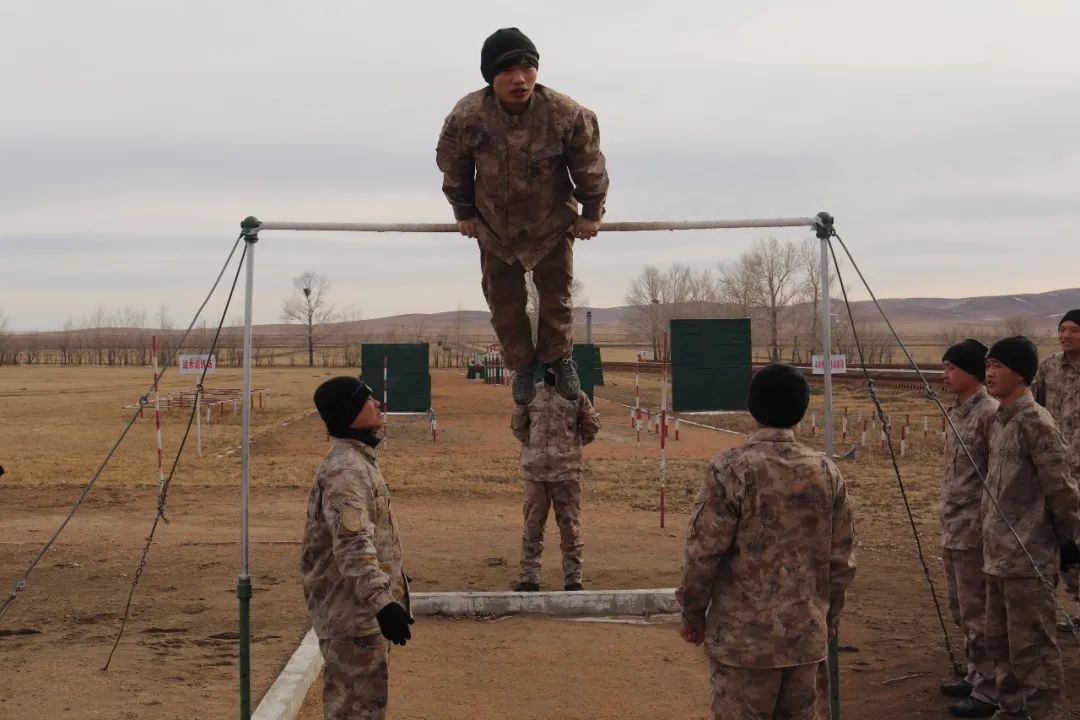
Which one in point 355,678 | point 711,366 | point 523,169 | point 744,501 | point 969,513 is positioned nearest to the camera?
point 744,501

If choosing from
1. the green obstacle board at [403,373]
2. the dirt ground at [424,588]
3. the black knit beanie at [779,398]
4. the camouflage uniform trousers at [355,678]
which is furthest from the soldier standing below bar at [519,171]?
the green obstacle board at [403,373]

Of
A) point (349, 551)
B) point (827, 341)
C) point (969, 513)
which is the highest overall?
point (827, 341)

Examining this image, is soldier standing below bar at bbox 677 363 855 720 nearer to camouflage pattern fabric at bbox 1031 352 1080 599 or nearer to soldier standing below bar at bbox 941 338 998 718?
soldier standing below bar at bbox 941 338 998 718

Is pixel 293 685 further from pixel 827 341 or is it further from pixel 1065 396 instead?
pixel 1065 396

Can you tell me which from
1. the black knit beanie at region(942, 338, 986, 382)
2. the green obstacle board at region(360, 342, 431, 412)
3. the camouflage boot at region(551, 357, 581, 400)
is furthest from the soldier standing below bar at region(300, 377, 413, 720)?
the green obstacle board at region(360, 342, 431, 412)

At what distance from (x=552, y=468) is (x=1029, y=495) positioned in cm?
404

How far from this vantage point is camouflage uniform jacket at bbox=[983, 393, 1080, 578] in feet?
16.7

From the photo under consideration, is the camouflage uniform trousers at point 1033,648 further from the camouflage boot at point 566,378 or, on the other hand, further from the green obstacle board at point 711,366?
the green obstacle board at point 711,366

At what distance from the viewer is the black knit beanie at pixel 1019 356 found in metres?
5.22

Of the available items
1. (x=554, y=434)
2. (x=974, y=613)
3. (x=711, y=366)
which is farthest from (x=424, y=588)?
(x=711, y=366)

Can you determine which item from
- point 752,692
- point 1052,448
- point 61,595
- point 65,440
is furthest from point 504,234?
point 65,440

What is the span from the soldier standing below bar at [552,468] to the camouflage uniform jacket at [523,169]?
319 centimetres

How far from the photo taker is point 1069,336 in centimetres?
663

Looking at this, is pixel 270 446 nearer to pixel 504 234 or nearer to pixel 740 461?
pixel 504 234
